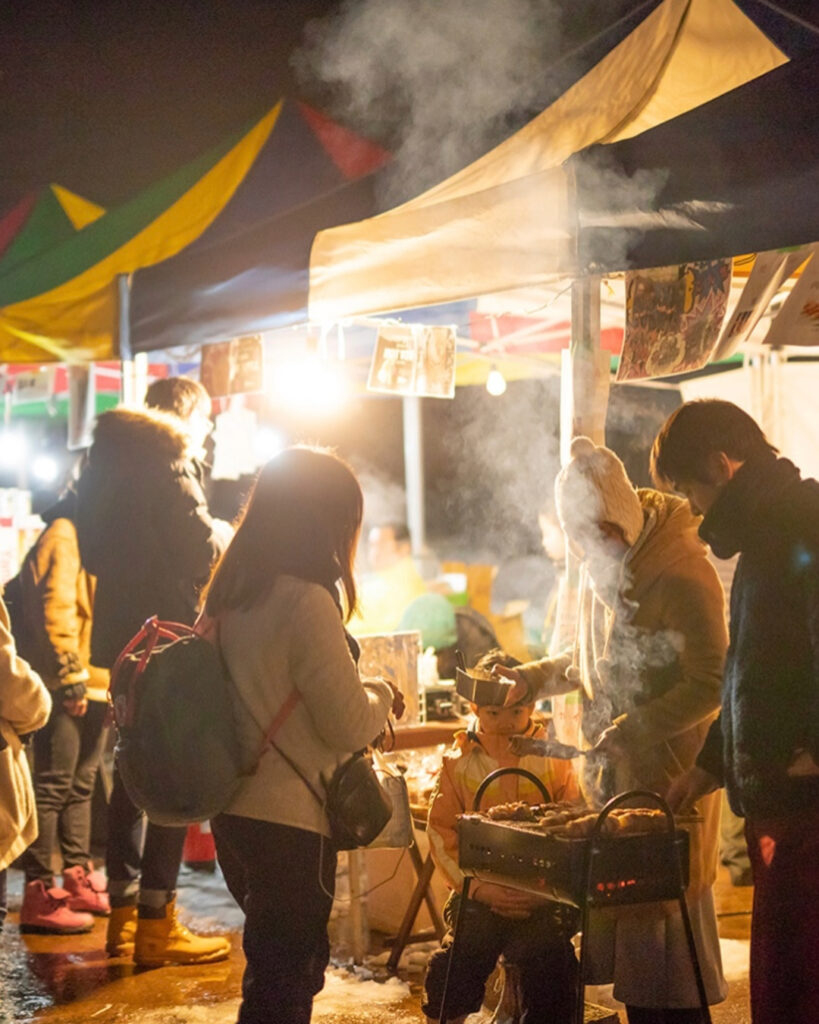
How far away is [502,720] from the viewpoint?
3.60m

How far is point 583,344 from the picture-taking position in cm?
389

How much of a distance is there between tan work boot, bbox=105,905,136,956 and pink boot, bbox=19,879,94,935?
0.51 metres

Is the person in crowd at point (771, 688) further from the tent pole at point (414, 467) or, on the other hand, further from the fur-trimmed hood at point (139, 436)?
the tent pole at point (414, 467)

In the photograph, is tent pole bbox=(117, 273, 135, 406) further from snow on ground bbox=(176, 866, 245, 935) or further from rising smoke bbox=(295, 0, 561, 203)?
snow on ground bbox=(176, 866, 245, 935)

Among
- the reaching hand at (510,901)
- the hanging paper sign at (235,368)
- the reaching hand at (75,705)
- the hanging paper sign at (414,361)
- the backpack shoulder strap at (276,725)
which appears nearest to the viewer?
the backpack shoulder strap at (276,725)

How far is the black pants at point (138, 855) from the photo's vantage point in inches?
183

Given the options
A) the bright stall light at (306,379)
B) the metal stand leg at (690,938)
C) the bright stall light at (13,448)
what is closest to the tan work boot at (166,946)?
the metal stand leg at (690,938)

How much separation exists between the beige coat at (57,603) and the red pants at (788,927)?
3.75 m

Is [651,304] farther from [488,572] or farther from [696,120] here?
[488,572]

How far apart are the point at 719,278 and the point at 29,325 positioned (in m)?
4.11

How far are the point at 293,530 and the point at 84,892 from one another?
140 inches

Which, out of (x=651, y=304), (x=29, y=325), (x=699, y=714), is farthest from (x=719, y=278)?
(x=29, y=325)

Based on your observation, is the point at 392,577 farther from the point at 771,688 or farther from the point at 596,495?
the point at 771,688

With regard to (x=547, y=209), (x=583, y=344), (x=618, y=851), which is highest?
(x=547, y=209)
